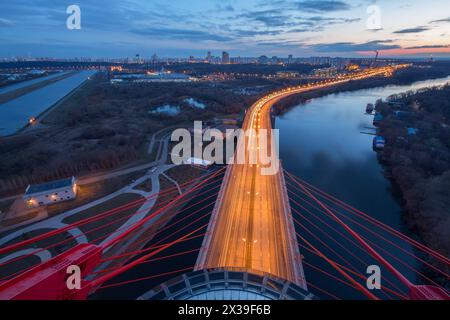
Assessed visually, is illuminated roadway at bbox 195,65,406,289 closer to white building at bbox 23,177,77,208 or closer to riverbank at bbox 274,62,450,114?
white building at bbox 23,177,77,208

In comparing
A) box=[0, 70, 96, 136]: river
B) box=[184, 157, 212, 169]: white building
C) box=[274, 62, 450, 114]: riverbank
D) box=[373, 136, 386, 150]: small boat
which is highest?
box=[274, 62, 450, 114]: riverbank

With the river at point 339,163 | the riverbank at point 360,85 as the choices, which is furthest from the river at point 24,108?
the riverbank at point 360,85

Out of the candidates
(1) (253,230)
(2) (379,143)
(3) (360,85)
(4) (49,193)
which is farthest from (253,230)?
(3) (360,85)

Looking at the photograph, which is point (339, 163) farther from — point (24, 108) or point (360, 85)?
point (360, 85)

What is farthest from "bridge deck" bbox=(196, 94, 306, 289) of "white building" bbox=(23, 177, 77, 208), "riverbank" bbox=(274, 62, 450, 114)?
"riverbank" bbox=(274, 62, 450, 114)

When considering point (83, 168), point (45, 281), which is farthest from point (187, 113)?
point (45, 281)

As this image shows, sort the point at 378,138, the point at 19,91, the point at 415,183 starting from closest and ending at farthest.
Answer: the point at 415,183 → the point at 378,138 → the point at 19,91

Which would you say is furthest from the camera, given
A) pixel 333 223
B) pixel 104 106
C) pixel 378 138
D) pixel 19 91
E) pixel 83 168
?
pixel 19 91
